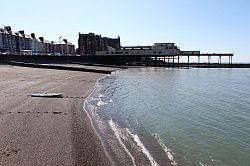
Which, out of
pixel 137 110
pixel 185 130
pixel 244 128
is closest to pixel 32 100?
pixel 137 110

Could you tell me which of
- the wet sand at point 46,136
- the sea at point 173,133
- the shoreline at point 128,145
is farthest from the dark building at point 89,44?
the shoreline at point 128,145

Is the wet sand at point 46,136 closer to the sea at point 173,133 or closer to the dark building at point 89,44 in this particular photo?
the sea at point 173,133

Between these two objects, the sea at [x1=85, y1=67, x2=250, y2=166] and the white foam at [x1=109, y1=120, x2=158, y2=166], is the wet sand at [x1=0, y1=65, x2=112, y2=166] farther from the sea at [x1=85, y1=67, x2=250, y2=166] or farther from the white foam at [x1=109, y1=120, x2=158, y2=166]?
the white foam at [x1=109, y1=120, x2=158, y2=166]

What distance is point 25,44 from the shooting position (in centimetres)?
13475

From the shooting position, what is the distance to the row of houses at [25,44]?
11810 cm

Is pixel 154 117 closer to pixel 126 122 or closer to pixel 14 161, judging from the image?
pixel 126 122

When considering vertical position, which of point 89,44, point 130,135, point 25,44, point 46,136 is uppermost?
point 89,44

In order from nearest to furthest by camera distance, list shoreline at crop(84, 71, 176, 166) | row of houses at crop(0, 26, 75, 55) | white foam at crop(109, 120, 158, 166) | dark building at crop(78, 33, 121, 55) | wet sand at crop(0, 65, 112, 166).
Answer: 1. wet sand at crop(0, 65, 112, 166)
2. shoreline at crop(84, 71, 176, 166)
3. white foam at crop(109, 120, 158, 166)
4. row of houses at crop(0, 26, 75, 55)
5. dark building at crop(78, 33, 121, 55)

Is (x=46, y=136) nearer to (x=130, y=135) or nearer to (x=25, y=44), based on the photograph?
(x=130, y=135)

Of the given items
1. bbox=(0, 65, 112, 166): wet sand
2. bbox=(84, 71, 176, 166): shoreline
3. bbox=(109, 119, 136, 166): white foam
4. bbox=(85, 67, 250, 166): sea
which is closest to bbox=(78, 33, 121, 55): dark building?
bbox=(85, 67, 250, 166): sea

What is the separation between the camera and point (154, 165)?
8844mm

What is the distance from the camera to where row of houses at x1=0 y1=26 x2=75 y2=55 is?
118100mm

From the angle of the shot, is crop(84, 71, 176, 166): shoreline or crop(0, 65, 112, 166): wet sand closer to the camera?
crop(0, 65, 112, 166): wet sand

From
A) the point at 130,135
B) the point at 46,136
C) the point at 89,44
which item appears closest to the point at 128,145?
the point at 130,135
